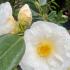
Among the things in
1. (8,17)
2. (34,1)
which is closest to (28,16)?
(8,17)

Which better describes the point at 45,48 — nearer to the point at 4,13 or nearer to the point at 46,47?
the point at 46,47

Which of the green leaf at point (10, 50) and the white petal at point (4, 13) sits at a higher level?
the white petal at point (4, 13)

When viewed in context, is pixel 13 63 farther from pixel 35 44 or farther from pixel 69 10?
pixel 69 10

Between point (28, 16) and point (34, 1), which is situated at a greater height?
point (28, 16)

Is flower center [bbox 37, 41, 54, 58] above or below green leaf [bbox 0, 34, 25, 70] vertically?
below

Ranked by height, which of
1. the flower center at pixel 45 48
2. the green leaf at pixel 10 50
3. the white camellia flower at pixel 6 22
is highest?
the white camellia flower at pixel 6 22
